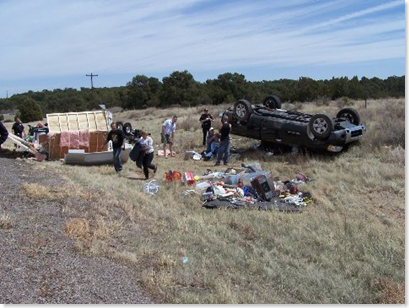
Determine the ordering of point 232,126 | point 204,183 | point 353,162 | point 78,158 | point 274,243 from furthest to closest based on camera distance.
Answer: point 232,126 → point 78,158 → point 353,162 → point 204,183 → point 274,243

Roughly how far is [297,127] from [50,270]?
10.4 meters

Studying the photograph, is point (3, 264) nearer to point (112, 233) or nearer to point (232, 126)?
point (112, 233)

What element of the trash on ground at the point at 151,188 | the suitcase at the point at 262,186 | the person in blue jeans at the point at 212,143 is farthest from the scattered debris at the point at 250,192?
the person in blue jeans at the point at 212,143

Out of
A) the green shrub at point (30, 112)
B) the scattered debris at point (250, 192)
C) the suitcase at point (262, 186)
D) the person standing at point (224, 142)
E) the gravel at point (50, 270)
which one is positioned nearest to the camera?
the gravel at point (50, 270)

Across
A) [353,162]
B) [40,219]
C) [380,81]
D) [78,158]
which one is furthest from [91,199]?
[380,81]

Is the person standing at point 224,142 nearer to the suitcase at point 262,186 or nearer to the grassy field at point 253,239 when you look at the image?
the grassy field at point 253,239

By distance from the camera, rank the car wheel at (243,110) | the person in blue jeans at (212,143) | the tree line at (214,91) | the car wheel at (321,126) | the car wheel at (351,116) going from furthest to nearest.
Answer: the tree line at (214,91)
the person in blue jeans at (212,143)
the car wheel at (243,110)
the car wheel at (351,116)
the car wheel at (321,126)

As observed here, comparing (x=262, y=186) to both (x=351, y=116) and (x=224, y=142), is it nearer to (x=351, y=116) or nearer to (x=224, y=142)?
(x=224, y=142)

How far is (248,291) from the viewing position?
5422 millimetres

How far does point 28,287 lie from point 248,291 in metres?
2.38

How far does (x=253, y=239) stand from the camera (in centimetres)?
754

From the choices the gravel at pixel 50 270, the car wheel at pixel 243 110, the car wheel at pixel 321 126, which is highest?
the car wheel at pixel 243 110

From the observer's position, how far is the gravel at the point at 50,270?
4.48 m

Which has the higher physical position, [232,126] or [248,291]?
[232,126]
